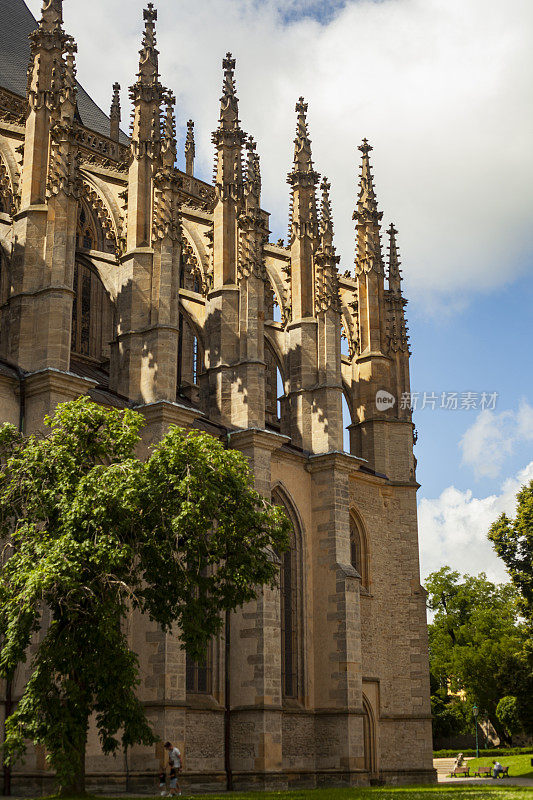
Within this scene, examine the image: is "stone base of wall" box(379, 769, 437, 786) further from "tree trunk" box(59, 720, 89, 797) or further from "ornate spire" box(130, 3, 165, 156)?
"ornate spire" box(130, 3, 165, 156)

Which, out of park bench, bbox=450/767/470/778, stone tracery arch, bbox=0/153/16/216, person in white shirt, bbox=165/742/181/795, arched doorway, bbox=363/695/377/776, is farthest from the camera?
park bench, bbox=450/767/470/778

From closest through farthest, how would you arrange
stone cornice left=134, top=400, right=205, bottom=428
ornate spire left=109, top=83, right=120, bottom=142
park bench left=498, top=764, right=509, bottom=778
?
stone cornice left=134, top=400, right=205, bottom=428 → park bench left=498, top=764, right=509, bottom=778 → ornate spire left=109, top=83, right=120, bottom=142

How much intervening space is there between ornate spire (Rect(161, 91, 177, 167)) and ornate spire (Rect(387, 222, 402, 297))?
41.8 ft

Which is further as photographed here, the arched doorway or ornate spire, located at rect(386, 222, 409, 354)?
ornate spire, located at rect(386, 222, 409, 354)

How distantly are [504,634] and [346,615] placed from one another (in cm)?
3030

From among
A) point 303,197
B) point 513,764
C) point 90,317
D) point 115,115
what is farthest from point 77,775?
point 115,115

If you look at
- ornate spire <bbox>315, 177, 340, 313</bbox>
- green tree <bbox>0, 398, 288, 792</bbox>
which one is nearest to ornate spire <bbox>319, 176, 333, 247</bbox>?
ornate spire <bbox>315, 177, 340, 313</bbox>

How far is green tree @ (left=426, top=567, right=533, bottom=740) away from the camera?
6019cm

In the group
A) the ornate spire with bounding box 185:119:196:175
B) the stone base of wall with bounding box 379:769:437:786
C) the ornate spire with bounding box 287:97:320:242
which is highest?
the ornate spire with bounding box 185:119:196:175

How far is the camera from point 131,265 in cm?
3266

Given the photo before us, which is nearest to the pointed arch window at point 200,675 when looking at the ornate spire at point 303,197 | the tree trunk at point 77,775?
the tree trunk at point 77,775

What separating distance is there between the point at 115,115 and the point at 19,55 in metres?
5.09

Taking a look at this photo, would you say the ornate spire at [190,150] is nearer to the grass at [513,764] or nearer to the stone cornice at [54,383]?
the stone cornice at [54,383]

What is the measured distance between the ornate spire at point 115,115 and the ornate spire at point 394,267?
13270mm
